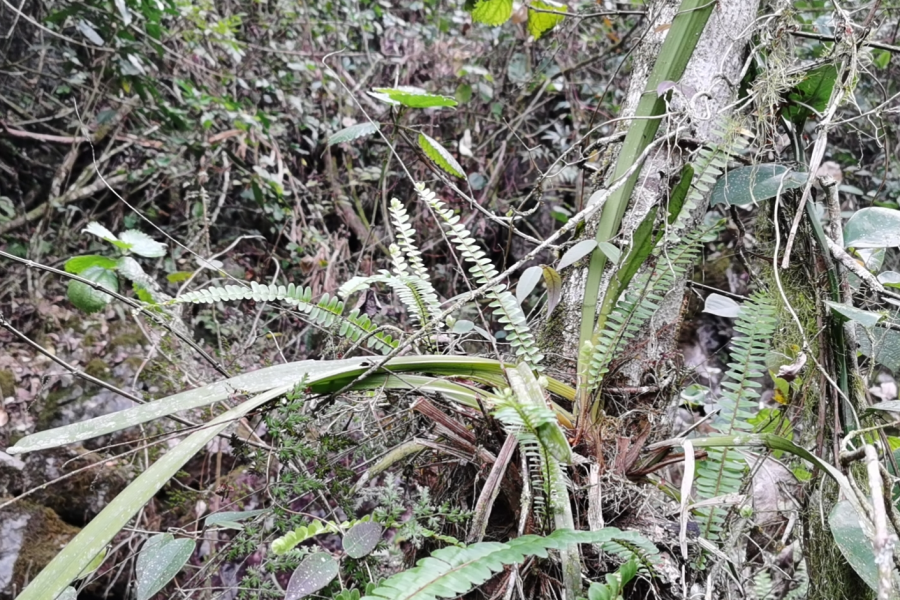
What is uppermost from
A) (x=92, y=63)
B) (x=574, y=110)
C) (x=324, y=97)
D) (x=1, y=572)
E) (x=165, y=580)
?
(x=574, y=110)

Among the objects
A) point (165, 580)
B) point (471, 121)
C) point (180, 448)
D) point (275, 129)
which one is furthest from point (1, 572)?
point (471, 121)

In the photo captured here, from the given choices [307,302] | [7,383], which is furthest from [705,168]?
[7,383]

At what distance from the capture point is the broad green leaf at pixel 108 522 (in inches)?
20.8

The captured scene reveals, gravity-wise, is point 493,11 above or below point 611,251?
above

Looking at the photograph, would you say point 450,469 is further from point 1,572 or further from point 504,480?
point 1,572

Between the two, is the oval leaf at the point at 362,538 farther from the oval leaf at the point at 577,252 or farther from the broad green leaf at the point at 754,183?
the broad green leaf at the point at 754,183

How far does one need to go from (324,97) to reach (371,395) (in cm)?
219

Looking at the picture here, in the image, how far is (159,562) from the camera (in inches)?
26.3

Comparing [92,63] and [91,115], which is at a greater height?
[92,63]

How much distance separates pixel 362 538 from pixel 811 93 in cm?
100

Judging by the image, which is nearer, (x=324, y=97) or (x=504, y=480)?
(x=504, y=480)

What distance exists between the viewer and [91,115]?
222cm

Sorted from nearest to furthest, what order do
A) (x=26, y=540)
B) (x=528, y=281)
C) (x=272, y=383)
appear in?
(x=272, y=383) < (x=528, y=281) < (x=26, y=540)

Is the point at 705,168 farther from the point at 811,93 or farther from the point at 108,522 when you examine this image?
the point at 108,522
